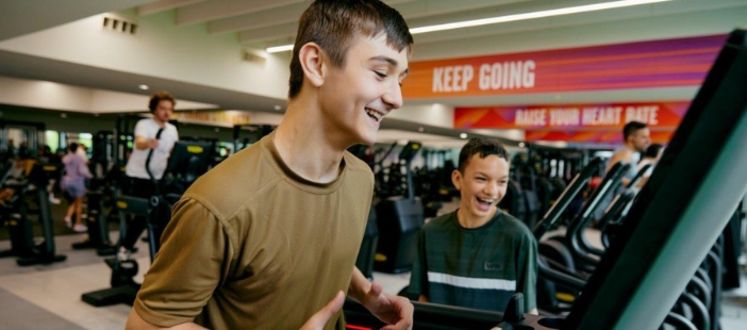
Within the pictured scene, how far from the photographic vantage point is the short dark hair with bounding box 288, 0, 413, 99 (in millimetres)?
891

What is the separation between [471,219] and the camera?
199cm

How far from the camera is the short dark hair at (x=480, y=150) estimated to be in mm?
2027

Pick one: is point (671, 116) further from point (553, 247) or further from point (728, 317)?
point (553, 247)

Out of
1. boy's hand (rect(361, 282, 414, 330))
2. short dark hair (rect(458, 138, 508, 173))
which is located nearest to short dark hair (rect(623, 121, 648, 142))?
short dark hair (rect(458, 138, 508, 173))

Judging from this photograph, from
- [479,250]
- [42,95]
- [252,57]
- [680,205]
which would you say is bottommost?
[479,250]

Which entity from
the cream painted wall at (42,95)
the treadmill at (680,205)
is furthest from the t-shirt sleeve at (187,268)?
the cream painted wall at (42,95)

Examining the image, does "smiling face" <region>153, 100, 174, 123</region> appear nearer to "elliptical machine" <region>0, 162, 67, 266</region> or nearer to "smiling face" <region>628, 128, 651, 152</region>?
"elliptical machine" <region>0, 162, 67, 266</region>

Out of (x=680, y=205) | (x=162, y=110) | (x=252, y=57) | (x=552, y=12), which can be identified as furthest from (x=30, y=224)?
(x=680, y=205)

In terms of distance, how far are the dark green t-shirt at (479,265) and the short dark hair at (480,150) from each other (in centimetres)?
24

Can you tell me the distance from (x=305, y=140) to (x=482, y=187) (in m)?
1.18

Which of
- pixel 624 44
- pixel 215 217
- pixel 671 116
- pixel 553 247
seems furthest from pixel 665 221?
pixel 671 116

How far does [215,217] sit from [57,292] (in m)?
4.28

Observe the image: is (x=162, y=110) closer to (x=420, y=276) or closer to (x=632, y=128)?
(x=420, y=276)

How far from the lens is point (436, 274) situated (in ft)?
6.46
